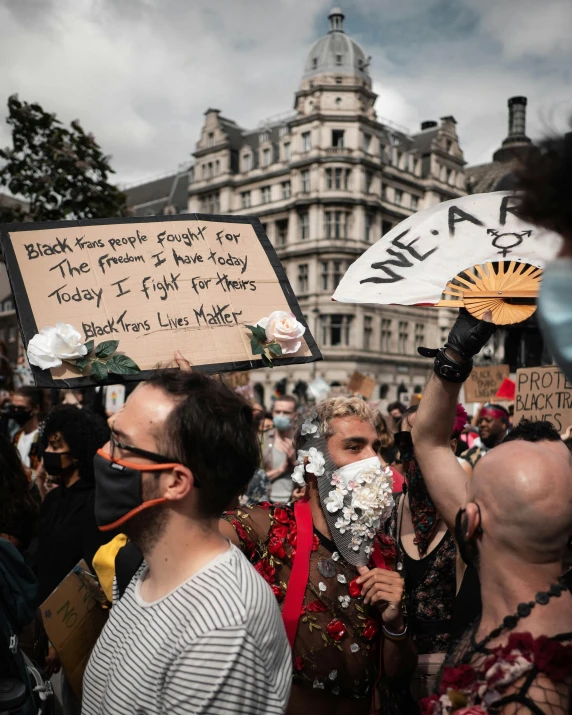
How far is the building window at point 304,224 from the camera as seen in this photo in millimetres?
48406

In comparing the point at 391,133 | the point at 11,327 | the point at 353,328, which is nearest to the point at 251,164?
the point at 391,133

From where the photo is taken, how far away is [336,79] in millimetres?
47469

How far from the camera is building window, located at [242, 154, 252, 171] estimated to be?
5253 cm

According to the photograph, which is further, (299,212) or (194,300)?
(299,212)

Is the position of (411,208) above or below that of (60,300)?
above

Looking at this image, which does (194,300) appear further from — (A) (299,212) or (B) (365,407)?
(A) (299,212)

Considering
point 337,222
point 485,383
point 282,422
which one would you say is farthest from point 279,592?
point 337,222

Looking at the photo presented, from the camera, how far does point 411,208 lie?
170 ft

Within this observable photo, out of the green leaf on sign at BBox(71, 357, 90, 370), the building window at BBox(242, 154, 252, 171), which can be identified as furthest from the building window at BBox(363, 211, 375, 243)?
the green leaf on sign at BBox(71, 357, 90, 370)

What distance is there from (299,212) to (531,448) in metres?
47.9

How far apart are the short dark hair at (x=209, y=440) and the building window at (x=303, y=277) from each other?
4610 cm

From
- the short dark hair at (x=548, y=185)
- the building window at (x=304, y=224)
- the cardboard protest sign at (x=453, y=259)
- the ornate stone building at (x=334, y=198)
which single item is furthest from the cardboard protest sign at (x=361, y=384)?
the building window at (x=304, y=224)

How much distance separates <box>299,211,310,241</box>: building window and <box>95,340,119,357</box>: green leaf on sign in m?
46.1

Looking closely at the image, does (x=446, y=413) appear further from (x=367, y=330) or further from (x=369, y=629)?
(x=367, y=330)
